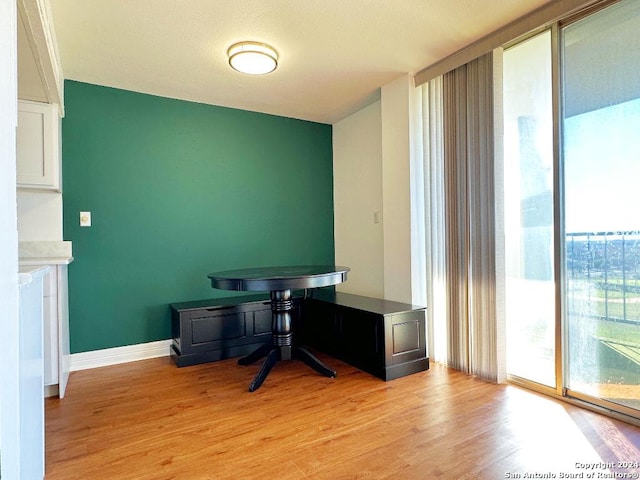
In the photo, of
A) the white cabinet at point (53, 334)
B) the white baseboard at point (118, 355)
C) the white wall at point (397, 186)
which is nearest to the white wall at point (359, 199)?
the white wall at point (397, 186)

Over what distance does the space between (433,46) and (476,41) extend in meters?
0.29

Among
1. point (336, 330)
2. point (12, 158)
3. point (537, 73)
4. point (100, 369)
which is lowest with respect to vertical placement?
point (100, 369)

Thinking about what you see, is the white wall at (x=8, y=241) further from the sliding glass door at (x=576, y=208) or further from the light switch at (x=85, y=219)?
the sliding glass door at (x=576, y=208)

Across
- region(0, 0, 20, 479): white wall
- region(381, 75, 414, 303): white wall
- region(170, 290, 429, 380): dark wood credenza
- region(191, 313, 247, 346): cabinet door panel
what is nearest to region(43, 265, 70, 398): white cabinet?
region(170, 290, 429, 380): dark wood credenza

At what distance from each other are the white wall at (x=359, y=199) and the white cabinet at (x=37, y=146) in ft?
8.84

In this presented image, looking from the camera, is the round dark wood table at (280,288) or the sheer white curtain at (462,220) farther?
the sheer white curtain at (462,220)

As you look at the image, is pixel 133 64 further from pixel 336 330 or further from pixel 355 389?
pixel 355 389

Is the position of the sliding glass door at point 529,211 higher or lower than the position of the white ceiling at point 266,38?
lower

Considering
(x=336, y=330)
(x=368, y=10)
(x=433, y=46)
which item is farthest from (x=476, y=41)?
(x=336, y=330)

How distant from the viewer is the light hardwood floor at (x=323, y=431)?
1.56m

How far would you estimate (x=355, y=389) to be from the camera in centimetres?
240

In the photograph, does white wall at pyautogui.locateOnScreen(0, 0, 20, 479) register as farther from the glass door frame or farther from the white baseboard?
the glass door frame

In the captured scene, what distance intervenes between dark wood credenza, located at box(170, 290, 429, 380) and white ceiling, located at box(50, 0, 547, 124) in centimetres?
194

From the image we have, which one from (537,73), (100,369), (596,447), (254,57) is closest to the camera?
(596,447)
